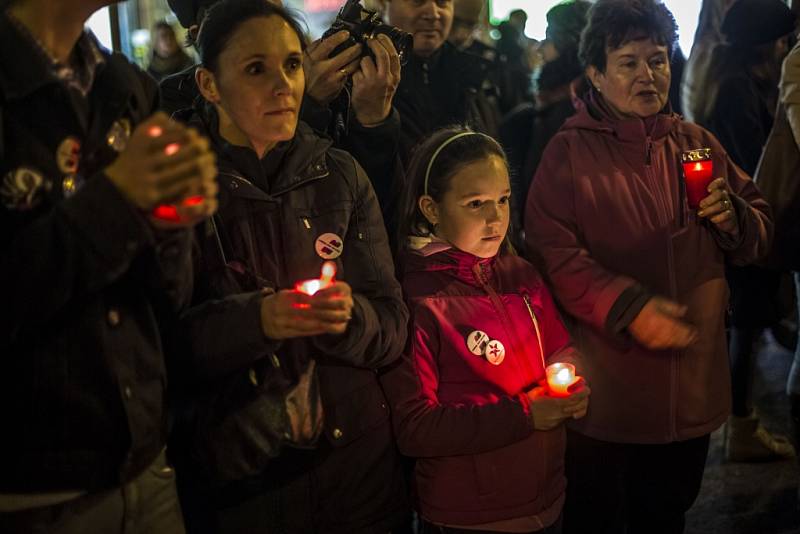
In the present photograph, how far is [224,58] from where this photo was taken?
2.38m

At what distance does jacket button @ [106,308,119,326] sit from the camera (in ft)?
5.81

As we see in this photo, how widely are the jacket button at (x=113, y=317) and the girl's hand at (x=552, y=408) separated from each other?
4.63 ft

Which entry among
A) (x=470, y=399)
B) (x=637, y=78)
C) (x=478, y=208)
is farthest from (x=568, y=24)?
(x=470, y=399)

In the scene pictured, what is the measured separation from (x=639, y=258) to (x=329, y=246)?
1334 mm

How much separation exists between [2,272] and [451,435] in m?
1.50

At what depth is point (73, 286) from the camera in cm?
158

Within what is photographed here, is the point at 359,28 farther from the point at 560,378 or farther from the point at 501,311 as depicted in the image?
the point at 560,378

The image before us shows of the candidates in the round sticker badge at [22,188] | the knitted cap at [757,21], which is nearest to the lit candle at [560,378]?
the round sticker badge at [22,188]

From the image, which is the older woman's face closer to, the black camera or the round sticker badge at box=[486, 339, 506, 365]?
the black camera

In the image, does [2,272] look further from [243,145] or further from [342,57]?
[342,57]

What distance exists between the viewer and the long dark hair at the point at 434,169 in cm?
287

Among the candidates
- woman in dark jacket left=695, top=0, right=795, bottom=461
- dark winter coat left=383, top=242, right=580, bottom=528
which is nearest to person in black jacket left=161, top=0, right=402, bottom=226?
dark winter coat left=383, top=242, right=580, bottom=528

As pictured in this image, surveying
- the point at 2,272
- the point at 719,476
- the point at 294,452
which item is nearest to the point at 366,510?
the point at 294,452

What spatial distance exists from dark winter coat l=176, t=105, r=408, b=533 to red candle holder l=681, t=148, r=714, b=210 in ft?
3.97
